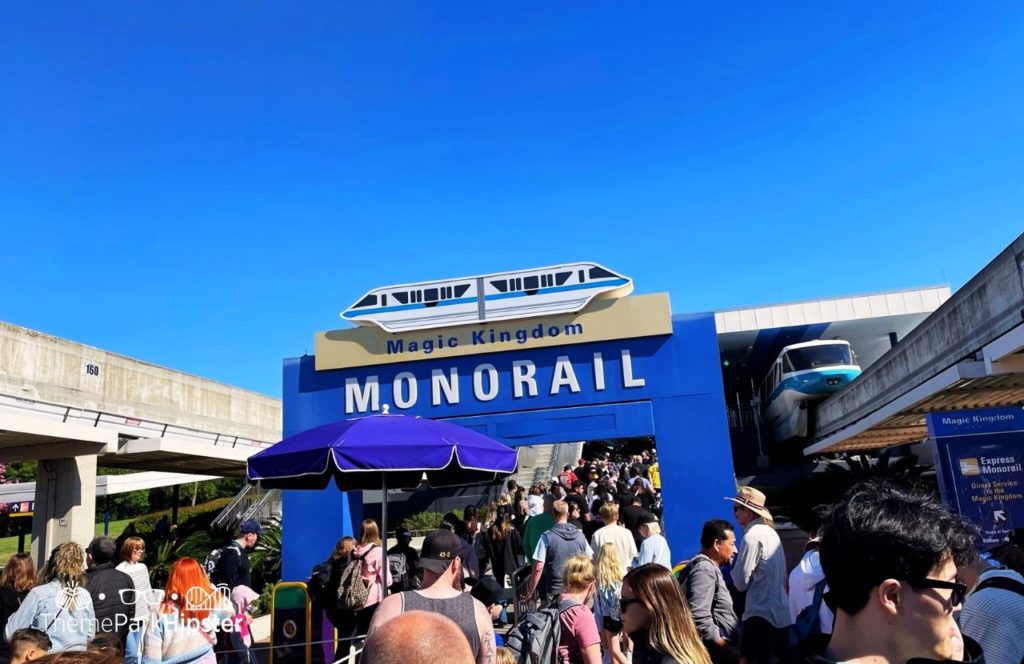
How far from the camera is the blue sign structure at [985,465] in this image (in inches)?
384

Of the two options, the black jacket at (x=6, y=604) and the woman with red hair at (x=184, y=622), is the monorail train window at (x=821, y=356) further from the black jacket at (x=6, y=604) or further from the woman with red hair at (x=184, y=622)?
the black jacket at (x=6, y=604)

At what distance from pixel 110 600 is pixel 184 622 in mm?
1743

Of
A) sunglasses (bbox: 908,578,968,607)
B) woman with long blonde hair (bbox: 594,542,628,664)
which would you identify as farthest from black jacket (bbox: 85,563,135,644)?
sunglasses (bbox: 908,578,968,607)

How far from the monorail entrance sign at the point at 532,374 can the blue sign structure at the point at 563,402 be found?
0.02 m

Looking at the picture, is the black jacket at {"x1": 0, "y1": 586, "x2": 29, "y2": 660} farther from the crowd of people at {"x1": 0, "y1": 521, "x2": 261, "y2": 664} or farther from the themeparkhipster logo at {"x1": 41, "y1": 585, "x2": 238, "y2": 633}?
the themeparkhipster logo at {"x1": 41, "y1": 585, "x2": 238, "y2": 633}

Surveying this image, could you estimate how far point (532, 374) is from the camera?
40.7 ft

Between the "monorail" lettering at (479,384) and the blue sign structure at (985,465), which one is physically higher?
the "monorail" lettering at (479,384)

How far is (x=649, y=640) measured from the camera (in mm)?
3318

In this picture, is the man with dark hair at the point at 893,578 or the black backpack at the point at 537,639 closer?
the man with dark hair at the point at 893,578

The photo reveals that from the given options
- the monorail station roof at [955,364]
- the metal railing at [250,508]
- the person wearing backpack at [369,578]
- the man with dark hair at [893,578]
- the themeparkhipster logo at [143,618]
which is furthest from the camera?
the metal railing at [250,508]

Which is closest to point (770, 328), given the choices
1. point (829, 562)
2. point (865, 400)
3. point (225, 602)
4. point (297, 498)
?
point (865, 400)

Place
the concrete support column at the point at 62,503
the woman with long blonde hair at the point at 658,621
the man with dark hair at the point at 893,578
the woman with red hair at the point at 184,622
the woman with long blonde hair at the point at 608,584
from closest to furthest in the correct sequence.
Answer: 1. the man with dark hair at the point at 893,578
2. the woman with long blonde hair at the point at 658,621
3. the woman with red hair at the point at 184,622
4. the woman with long blonde hair at the point at 608,584
5. the concrete support column at the point at 62,503

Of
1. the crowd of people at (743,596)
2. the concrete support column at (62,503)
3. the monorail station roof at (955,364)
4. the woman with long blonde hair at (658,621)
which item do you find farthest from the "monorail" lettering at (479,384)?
the woman with long blonde hair at (658,621)

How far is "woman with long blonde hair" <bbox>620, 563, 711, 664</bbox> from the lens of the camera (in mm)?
3268
